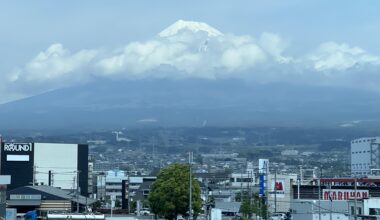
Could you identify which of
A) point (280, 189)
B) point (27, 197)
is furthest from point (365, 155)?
point (27, 197)

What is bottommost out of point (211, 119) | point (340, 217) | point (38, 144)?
point (340, 217)

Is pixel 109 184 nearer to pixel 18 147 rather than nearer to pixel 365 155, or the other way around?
pixel 18 147

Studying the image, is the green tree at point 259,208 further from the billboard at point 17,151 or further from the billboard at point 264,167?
the billboard at point 17,151

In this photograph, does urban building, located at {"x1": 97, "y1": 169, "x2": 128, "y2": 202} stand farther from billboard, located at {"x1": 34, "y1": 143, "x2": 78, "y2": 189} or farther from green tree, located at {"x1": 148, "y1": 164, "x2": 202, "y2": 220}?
green tree, located at {"x1": 148, "y1": 164, "x2": 202, "y2": 220}

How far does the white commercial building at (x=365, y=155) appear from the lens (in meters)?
94.8

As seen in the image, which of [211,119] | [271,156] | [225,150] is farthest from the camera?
[211,119]

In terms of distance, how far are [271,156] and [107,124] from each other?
58660mm

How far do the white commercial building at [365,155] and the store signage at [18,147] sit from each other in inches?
1443

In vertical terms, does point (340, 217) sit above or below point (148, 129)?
below

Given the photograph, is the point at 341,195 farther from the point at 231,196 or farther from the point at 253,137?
the point at 253,137

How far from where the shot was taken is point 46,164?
3305 inches

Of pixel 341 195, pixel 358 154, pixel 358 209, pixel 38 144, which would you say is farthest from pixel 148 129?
pixel 358 209

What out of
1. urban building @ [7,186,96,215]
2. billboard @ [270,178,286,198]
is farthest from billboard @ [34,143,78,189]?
billboard @ [270,178,286,198]

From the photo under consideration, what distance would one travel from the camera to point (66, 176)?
282 feet
